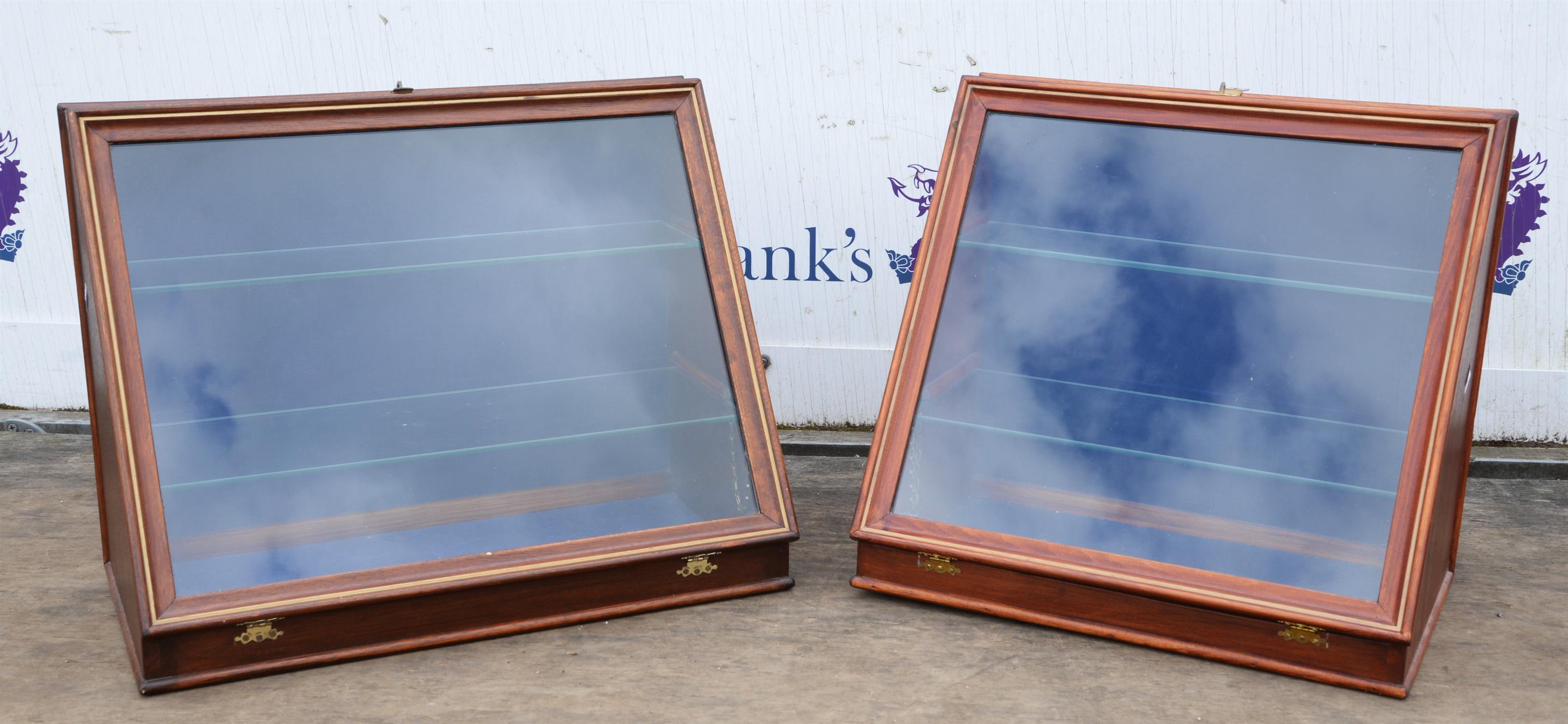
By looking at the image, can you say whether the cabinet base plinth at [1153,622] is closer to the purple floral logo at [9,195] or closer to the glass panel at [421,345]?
the glass panel at [421,345]

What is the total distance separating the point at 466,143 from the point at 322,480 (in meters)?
0.78

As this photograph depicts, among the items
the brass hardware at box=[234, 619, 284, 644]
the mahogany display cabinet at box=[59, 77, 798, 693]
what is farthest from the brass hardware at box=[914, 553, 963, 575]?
the brass hardware at box=[234, 619, 284, 644]

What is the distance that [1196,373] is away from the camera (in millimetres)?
2639

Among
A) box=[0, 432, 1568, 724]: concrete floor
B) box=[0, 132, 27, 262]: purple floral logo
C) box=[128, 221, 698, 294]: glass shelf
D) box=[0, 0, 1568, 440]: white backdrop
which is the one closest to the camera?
box=[0, 432, 1568, 724]: concrete floor

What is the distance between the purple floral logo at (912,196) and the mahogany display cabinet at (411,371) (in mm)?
1274

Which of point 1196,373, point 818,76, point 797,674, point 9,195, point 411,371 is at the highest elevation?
point 818,76

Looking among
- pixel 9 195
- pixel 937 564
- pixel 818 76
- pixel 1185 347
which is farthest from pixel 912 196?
pixel 9 195

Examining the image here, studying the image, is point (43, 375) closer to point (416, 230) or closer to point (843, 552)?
point (416, 230)

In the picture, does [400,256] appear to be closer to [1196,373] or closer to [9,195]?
[1196,373]

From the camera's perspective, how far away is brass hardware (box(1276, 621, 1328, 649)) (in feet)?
7.64

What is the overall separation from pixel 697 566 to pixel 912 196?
171 cm

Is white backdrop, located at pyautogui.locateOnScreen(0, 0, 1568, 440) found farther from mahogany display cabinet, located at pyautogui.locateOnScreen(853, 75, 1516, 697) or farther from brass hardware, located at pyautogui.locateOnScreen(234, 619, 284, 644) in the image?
brass hardware, located at pyautogui.locateOnScreen(234, 619, 284, 644)

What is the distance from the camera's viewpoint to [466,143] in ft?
8.86

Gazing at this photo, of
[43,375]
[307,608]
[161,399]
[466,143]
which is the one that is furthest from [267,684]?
[43,375]
